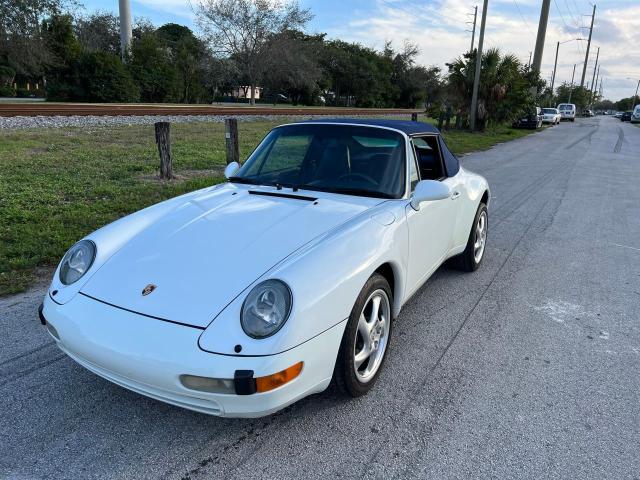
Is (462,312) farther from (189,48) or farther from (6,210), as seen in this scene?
(189,48)

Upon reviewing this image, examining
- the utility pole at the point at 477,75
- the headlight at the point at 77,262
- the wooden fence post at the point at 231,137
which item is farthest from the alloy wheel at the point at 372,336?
the utility pole at the point at 477,75

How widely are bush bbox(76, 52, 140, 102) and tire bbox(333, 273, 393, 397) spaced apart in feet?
120

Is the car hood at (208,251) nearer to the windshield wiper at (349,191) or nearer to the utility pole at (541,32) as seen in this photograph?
the windshield wiper at (349,191)

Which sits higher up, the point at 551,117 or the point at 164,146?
the point at 551,117

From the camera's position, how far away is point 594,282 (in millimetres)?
4758

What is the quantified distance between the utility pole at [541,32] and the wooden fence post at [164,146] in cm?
3821

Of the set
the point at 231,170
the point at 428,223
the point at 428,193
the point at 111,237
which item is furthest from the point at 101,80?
the point at 428,193

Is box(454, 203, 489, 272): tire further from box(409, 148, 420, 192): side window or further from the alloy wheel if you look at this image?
the alloy wheel

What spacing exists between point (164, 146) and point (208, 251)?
6079mm

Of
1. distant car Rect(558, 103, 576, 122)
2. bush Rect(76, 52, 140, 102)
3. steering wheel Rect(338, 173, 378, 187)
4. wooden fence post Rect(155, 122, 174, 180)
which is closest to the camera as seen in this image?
steering wheel Rect(338, 173, 378, 187)

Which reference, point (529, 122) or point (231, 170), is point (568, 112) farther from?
point (231, 170)

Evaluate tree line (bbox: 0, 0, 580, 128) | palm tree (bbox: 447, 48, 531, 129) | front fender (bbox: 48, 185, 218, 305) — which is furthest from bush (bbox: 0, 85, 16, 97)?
front fender (bbox: 48, 185, 218, 305)

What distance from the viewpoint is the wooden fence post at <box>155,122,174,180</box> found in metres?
8.12

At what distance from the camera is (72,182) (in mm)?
7625
